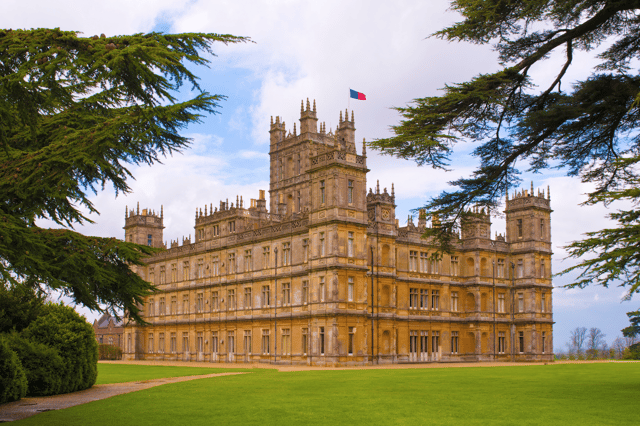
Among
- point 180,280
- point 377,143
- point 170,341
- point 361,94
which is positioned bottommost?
point 170,341

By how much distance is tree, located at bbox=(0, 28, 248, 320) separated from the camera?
9930 millimetres

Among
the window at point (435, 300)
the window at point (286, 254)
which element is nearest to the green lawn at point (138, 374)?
the window at point (286, 254)

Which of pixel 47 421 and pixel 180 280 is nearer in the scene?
pixel 47 421

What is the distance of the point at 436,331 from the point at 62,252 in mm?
42720

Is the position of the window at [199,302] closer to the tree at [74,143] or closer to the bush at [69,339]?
the bush at [69,339]

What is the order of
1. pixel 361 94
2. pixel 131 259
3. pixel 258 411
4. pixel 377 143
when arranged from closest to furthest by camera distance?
pixel 131 259, pixel 258 411, pixel 377 143, pixel 361 94

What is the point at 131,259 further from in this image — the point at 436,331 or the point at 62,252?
the point at 436,331

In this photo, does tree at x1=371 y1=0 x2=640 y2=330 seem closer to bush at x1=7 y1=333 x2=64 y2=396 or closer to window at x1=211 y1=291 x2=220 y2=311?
bush at x1=7 y1=333 x2=64 y2=396

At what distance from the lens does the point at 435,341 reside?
164 feet

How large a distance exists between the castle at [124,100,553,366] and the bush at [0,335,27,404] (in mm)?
20313

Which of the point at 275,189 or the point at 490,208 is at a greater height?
the point at 275,189

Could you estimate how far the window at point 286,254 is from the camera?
4562 centimetres

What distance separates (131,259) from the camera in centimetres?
1118

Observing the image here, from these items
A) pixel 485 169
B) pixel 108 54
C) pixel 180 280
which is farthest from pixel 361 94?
pixel 108 54
